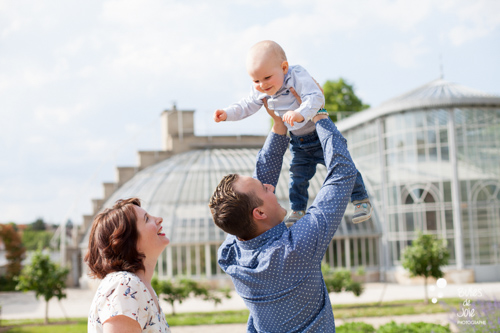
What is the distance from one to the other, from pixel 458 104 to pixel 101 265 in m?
25.1

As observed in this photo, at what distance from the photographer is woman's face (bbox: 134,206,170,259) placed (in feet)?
9.27

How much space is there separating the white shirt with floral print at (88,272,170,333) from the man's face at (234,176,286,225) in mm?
655

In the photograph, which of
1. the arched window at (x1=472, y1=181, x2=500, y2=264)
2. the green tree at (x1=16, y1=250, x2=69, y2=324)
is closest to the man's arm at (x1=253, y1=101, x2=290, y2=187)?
the green tree at (x1=16, y1=250, x2=69, y2=324)

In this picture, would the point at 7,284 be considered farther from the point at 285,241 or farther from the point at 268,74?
the point at 285,241

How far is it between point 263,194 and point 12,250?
3192cm

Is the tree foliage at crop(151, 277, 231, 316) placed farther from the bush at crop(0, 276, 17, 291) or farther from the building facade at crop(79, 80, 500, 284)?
the bush at crop(0, 276, 17, 291)

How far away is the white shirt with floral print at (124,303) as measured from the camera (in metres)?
2.56

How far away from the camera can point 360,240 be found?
2816 cm

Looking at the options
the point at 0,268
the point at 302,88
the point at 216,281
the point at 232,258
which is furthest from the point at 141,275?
A: the point at 0,268

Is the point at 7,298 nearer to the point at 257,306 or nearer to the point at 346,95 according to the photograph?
the point at 346,95

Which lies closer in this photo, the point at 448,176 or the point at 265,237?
the point at 265,237

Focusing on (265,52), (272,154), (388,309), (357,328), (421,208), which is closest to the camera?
(265,52)

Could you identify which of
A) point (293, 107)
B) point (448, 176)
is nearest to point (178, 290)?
point (293, 107)

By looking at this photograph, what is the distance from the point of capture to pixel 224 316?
15.6 metres
